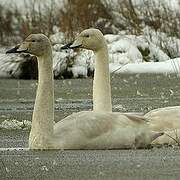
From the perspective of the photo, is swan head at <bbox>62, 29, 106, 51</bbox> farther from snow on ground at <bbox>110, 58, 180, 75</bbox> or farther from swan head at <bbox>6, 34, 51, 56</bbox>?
snow on ground at <bbox>110, 58, 180, 75</bbox>

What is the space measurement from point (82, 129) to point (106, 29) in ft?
64.7

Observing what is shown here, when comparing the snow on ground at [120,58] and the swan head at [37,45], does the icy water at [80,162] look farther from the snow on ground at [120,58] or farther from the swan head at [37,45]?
the snow on ground at [120,58]

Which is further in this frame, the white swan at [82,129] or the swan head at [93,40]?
the swan head at [93,40]

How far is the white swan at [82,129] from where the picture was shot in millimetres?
7684

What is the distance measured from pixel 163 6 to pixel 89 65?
13.2 feet

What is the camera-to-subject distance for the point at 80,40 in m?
9.72

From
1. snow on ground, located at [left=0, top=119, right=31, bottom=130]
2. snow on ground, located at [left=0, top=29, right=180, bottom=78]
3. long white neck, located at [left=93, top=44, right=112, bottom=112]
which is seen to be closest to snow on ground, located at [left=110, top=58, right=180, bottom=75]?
snow on ground, located at [left=0, top=29, right=180, bottom=78]

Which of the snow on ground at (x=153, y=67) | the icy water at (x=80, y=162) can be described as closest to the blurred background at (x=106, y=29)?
the snow on ground at (x=153, y=67)

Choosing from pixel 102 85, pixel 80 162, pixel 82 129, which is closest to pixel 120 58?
pixel 102 85

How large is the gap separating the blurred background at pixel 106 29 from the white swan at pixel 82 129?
14.6 m

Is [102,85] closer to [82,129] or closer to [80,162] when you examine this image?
[82,129]

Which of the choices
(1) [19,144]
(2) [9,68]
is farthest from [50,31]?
(1) [19,144]

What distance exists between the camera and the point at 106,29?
89.5 feet

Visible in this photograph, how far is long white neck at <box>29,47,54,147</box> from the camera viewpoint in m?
7.74
